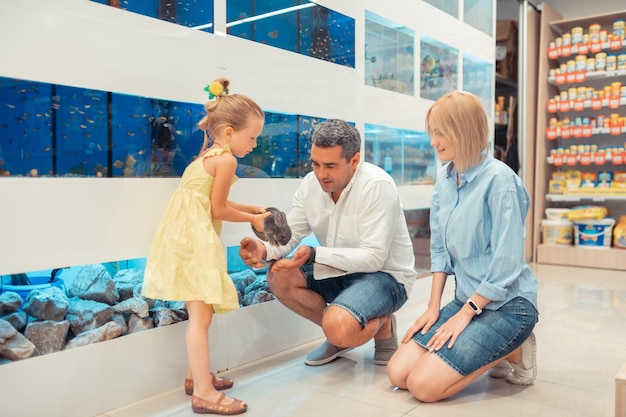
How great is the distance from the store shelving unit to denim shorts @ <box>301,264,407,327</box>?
139 inches

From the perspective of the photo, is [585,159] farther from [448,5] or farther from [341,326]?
[341,326]

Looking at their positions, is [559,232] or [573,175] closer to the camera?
[559,232]

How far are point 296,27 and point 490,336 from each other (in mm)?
1728

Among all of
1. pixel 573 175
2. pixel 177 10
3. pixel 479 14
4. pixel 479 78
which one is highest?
pixel 479 14

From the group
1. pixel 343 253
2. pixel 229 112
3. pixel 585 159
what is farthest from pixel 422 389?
pixel 585 159

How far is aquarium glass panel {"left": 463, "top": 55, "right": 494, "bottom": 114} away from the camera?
186 inches

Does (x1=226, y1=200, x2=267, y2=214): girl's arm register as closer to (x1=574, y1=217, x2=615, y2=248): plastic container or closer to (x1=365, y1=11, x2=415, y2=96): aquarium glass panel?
(x1=365, y1=11, x2=415, y2=96): aquarium glass panel

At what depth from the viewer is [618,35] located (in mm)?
5441

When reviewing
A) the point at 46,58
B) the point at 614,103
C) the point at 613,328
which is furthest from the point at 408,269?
the point at 614,103

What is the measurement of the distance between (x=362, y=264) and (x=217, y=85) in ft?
3.04

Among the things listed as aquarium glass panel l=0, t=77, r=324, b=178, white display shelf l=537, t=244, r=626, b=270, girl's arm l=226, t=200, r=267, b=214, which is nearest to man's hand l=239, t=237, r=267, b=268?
girl's arm l=226, t=200, r=267, b=214

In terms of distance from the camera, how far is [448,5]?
173 inches

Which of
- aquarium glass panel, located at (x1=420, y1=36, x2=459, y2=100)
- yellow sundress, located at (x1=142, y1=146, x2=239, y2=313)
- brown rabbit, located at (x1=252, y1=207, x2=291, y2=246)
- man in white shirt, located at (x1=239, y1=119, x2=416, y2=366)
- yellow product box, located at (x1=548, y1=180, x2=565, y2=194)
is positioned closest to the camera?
yellow sundress, located at (x1=142, y1=146, x2=239, y2=313)

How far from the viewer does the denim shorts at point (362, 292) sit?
2.37 meters
